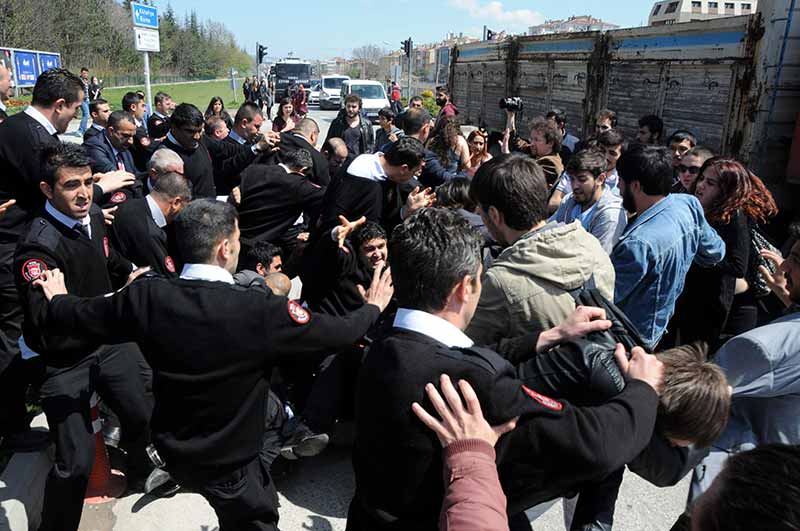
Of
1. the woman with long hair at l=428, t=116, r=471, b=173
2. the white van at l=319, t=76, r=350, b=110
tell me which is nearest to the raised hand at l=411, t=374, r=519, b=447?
the woman with long hair at l=428, t=116, r=471, b=173

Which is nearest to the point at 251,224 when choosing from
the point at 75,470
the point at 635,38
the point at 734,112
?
the point at 75,470

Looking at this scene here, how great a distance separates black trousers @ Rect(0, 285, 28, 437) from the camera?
3.38 meters

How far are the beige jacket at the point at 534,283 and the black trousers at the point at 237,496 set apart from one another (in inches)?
47.6

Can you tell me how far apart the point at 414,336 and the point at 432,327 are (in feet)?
0.19

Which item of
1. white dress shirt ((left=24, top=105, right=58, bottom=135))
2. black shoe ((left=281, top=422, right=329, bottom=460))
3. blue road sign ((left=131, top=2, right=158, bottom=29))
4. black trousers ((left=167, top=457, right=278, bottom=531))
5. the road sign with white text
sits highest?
blue road sign ((left=131, top=2, right=158, bottom=29))

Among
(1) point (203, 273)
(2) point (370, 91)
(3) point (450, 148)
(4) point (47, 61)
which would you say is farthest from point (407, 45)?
(1) point (203, 273)

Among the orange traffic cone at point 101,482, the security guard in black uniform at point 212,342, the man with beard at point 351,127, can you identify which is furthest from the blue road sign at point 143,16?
the security guard in black uniform at point 212,342

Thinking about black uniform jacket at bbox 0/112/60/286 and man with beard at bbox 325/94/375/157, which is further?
man with beard at bbox 325/94/375/157

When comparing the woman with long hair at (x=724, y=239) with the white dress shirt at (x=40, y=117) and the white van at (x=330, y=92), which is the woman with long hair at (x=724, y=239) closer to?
the white dress shirt at (x=40, y=117)

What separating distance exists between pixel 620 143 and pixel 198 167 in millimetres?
3983

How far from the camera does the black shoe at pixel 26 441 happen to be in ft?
11.3

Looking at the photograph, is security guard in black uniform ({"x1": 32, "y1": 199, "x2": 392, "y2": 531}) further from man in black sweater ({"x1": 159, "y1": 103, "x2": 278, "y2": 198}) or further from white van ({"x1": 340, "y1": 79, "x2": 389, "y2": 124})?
white van ({"x1": 340, "y1": 79, "x2": 389, "y2": 124})

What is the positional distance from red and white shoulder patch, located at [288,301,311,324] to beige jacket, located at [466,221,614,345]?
2.25 ft

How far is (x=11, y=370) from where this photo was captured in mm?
3400
